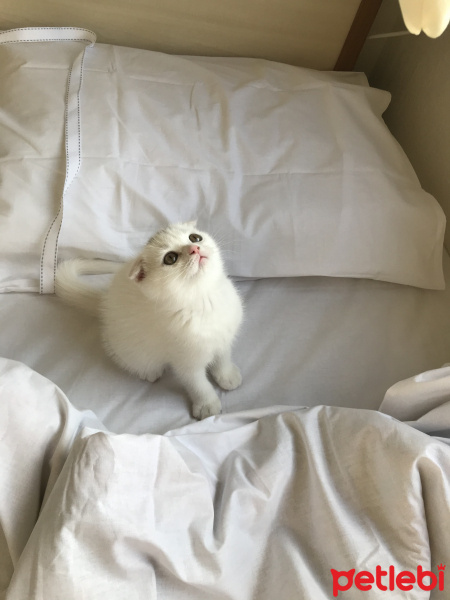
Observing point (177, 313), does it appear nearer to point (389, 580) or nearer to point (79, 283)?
point (79, 283)

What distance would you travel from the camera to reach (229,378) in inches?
42.0

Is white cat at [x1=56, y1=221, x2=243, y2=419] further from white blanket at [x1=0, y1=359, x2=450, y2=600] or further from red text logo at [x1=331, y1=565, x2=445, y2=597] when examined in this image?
red text logo at [x1=331, y1=565, x2=445, y2=597]

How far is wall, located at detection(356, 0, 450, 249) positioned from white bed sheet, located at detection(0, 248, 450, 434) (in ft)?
1.02

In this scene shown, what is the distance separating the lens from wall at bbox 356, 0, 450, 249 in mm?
1261

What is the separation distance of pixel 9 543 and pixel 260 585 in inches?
14.2

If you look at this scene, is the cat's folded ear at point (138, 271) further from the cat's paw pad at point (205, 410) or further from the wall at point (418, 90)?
the wall at point (418, 90)

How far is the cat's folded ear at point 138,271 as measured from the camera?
881mm

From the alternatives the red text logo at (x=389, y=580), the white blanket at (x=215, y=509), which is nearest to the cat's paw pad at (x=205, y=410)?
the white blanket at (x=215, y=509)

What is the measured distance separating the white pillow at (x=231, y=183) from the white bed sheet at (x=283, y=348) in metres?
0.06

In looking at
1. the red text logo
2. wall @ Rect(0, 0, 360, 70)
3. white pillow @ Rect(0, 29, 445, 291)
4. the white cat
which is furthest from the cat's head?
wall @ Rect(0, 0, 360, 70)

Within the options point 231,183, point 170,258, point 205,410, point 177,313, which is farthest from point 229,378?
point 231,183

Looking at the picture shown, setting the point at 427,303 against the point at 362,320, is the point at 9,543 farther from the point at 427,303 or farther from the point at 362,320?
the point at 427,303

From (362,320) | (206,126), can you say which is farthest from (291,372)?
(206,126)

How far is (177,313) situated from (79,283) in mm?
301
